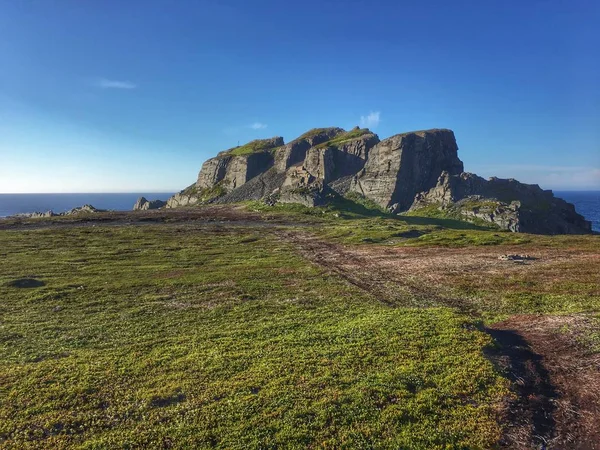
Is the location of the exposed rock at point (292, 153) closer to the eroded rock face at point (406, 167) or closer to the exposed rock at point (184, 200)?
the eroded rock face at point (406, 167)

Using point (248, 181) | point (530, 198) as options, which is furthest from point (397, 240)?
point (248, 181)

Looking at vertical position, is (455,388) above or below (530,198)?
below

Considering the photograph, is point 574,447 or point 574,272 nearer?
point 574,447

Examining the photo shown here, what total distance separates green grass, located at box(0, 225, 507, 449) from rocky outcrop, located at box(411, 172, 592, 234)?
89507mm

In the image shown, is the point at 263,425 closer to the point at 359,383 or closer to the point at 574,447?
the point at 359,383

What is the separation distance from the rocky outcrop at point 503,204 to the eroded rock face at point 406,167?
297 inches

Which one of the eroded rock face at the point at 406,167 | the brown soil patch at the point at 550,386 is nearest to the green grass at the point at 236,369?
the brown soil patch at the point at 550,386

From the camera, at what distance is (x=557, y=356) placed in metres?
20.9

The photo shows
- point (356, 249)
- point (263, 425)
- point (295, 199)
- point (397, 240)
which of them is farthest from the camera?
point (295, 199)

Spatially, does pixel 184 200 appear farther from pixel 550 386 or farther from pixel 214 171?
pixel 550 386

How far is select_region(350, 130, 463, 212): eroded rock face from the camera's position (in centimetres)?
14125

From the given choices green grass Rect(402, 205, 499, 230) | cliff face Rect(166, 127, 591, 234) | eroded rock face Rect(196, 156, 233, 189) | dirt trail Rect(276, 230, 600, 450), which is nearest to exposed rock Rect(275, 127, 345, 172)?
cliff face Rect(166, 127, 591, 234)

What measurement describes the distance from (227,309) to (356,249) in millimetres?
37274

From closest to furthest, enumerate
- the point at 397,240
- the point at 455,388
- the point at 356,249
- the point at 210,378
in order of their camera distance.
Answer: the point at 455,388, the point at 210,378, the point at 356,249, the point at 397,240
